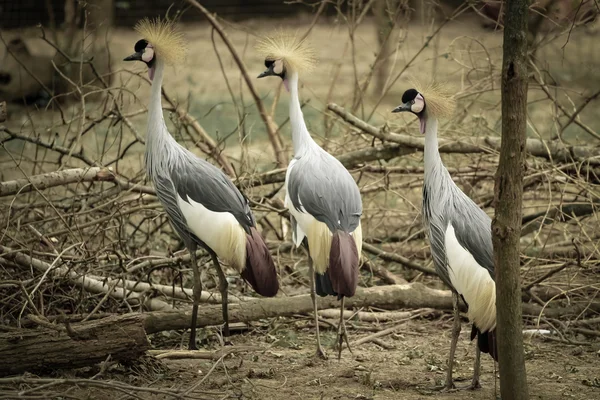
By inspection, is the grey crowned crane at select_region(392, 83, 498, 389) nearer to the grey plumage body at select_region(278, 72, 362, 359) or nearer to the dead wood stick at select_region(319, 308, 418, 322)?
the grey plumage body at select_region(278, 72, 362, 359)

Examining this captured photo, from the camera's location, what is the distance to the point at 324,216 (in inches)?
160

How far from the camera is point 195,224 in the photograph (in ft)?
13.5

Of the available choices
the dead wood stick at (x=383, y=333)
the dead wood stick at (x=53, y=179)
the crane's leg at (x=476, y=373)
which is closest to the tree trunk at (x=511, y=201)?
the crane's leg at (x=476, y=373)

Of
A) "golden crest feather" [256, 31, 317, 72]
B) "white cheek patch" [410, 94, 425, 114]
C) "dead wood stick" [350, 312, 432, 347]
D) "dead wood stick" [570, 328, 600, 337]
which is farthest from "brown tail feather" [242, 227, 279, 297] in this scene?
"dead wood stick" [570, 328, 600, 337]

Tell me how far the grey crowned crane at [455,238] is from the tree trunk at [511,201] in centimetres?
46

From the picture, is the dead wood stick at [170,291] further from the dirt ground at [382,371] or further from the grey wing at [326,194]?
the grey wing at [326,194]

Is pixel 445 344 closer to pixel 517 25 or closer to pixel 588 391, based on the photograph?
pixel 588 391

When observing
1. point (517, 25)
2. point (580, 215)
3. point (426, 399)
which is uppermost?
point (517, 25)

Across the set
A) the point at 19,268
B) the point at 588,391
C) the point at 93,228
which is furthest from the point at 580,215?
the point at 19,268

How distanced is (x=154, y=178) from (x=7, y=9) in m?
7.31

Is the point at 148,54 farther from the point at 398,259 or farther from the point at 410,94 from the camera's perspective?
the point at 398,259

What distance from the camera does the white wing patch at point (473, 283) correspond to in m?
3.54

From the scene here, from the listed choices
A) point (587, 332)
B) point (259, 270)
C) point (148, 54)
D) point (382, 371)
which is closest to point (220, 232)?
point (259, 270)

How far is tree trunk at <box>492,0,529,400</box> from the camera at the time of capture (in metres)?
2.85
